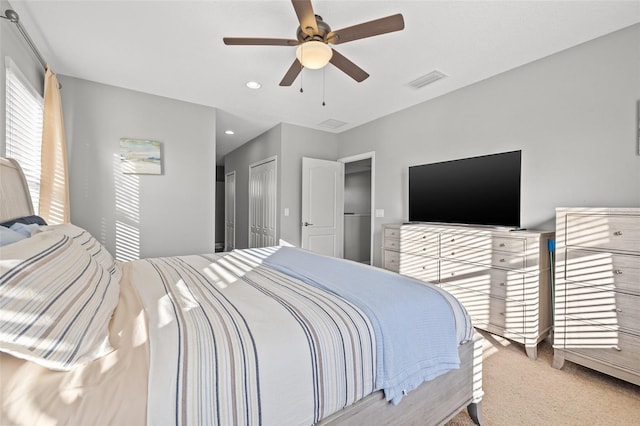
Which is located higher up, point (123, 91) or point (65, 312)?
point (123, 91)

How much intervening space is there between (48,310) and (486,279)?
2.95 metres

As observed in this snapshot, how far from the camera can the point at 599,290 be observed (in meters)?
1.92

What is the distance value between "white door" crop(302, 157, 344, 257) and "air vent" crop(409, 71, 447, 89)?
1.97 metres

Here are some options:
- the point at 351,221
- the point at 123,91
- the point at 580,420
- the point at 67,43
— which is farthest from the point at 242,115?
the point at 580,420

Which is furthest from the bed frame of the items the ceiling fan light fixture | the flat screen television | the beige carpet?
the ceiling fan light fixture

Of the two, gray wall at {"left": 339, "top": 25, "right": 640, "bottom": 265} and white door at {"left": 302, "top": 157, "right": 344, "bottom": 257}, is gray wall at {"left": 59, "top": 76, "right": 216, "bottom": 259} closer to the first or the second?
white door at {"left": 302, "top": 157, "right": 344, "bottom": 257}

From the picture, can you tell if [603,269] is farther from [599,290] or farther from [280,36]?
[280,36]

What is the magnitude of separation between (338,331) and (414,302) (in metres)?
0.45

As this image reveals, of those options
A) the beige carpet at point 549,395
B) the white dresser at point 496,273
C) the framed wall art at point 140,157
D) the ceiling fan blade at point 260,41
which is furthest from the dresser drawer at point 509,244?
the framed wall art at point 140,157

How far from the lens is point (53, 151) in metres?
2.61

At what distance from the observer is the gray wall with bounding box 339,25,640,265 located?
2.18 metres

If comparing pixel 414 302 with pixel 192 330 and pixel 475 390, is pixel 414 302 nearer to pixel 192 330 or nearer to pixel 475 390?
pixel 475 390

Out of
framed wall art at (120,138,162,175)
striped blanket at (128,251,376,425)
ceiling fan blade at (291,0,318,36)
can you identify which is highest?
ceiling fan blade at (291,0,318,36)

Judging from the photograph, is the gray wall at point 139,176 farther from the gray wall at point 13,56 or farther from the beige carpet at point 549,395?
the beige carpet at point 549,395
